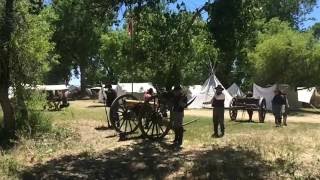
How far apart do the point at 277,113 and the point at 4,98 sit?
11.0m

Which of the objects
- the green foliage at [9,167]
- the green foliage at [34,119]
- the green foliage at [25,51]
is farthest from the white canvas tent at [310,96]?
the green foliage at [9,167]

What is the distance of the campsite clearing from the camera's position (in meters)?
13.7

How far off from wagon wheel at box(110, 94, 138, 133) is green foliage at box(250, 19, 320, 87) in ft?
82.2

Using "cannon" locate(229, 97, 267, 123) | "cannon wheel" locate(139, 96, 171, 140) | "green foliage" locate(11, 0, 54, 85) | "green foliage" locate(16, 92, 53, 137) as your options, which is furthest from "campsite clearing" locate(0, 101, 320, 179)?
"cannon" locate(229, 97, 267, 123)

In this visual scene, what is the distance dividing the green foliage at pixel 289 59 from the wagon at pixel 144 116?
2519cm

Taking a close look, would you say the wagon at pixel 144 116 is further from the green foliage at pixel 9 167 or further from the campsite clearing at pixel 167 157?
the green foliage at pixel 9 167

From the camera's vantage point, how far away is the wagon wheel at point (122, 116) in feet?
61.3

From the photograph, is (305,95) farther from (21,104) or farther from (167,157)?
(167,157)

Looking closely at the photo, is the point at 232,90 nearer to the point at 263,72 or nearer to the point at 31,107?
the point at 263,72

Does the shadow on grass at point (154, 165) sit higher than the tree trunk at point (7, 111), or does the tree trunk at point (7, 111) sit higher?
the tree trunk at point (7, 111)

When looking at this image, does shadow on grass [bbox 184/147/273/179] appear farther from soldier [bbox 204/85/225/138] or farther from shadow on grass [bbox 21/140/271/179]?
soldier [bbox 204/85/225/138]

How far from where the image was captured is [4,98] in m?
19.9

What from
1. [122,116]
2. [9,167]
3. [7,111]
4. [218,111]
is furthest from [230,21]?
[7,111]

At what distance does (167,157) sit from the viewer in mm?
15273
